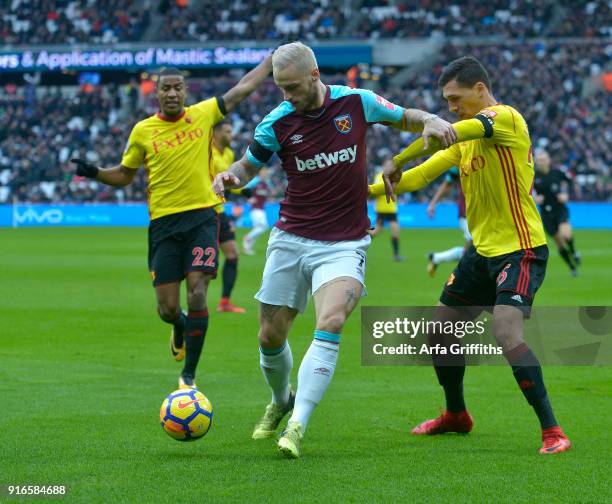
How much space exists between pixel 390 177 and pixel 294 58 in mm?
979

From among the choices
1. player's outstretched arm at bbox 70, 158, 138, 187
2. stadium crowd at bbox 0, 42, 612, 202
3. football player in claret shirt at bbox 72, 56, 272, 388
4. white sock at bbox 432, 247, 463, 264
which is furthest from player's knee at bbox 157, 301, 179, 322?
stadium crowd at bbox 0, 42, 612, 202

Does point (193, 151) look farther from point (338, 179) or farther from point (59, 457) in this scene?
point (59, 457)

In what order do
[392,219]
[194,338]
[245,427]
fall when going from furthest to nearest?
[392,219] < [194,338] < [245,427]

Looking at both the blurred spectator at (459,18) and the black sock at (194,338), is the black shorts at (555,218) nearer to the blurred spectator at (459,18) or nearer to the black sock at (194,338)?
the black sock at (194,338)

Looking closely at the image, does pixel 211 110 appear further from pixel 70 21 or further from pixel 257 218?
pixel 70 21

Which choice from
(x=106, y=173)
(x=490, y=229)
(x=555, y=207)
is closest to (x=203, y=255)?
(x=106, y=173)

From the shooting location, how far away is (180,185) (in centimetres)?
926

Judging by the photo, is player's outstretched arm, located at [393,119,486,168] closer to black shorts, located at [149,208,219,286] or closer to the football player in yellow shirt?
the football player in yellow shirt

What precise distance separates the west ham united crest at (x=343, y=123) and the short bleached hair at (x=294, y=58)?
0.42 m

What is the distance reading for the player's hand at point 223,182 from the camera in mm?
6562

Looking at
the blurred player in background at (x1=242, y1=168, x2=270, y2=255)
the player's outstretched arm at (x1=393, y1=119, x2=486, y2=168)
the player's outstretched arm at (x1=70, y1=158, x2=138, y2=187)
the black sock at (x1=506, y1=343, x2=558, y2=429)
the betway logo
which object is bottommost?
the blurred player in background at (x1=242, y1=168, x2=270, y2=255)

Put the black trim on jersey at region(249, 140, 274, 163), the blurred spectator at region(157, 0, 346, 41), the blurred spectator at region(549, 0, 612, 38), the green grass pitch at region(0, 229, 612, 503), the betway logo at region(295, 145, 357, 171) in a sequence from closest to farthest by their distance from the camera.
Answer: the green grass pitch at region(0, 229, 612, 503)
the betway logo at region(295, 145, 357, 171)
the black trim on jersey at region(249, 140, 274, 163)
the blurred spectator at region(549, 0, 612, 38)
the blurred spectator at region(157, 0, 346, 41)

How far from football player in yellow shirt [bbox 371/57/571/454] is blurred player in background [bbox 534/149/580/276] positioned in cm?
1414

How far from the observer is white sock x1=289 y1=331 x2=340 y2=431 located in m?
6.33
